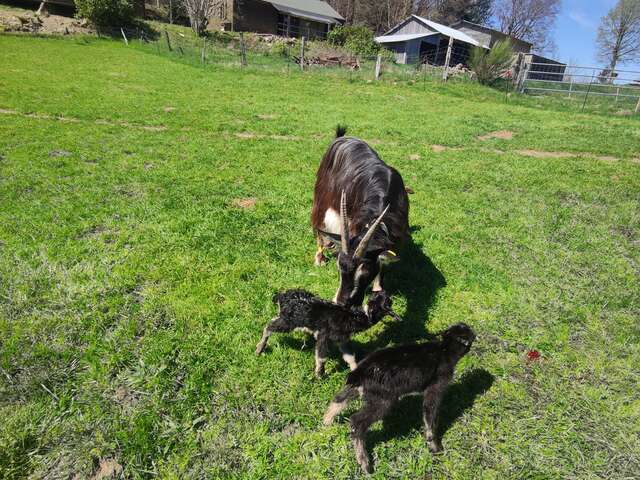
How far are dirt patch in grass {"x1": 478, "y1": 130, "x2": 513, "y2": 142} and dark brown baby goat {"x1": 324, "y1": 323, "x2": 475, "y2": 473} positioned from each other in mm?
12420

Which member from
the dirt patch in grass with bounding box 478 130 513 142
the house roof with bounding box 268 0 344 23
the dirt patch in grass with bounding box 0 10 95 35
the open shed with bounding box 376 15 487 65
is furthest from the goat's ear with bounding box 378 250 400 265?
the house roof with bounding box 268 0 344 23

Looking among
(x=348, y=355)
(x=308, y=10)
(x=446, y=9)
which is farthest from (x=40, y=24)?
(x=446, y=9)

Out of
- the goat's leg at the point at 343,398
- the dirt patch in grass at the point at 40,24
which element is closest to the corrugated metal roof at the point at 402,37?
the dirt patch in grass at the point at 40,24

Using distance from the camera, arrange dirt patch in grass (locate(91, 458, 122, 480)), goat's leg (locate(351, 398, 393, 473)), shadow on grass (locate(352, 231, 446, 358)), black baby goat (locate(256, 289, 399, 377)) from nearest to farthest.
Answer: dirt patch in grass (locate(91, 458, 122, 480)) < goat's leg (locate(351, 398, 393, 473)) < black baby goat (locate(256, 289, 399, 377)) < shadow on grass (locate(352, 231, 446, 358))

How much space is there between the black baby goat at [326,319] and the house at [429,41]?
152ft

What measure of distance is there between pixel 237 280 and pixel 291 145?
23.5 ft

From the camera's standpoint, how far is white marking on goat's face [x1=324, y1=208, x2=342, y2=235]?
5.60 meters

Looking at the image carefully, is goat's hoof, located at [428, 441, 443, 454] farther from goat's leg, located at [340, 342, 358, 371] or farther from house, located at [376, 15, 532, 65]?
house, located at [376, 15, 532, 65]

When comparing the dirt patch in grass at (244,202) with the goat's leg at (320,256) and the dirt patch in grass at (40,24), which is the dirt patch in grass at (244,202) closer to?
the goat's leg at (320,256)

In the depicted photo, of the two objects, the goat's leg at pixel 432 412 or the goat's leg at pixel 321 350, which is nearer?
the goat's leg at pixel 432 412

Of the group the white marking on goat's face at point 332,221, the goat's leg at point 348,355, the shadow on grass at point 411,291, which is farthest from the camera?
the white marking on goat's face at point 332,221

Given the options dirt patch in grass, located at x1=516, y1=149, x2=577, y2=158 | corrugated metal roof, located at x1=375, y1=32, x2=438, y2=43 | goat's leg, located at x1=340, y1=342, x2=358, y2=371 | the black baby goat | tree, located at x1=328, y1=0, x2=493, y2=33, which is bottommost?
goat's leg, located at x1=340, y1=342, x2=358, y2=371

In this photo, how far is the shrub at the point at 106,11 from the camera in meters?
30.8

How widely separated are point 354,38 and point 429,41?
35.4ft
